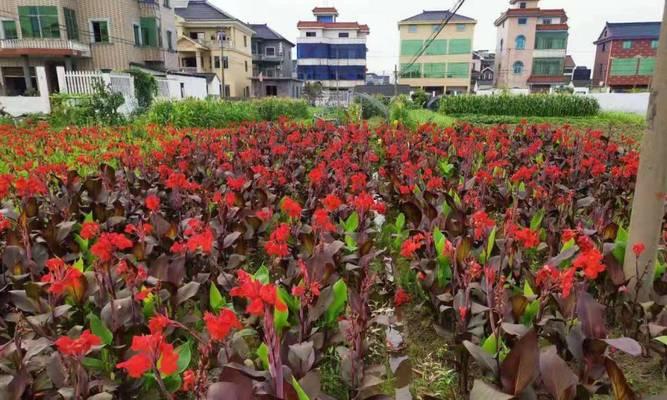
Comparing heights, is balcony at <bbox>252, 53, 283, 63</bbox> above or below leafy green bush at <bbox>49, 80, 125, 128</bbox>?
above

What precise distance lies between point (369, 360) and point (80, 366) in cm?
139

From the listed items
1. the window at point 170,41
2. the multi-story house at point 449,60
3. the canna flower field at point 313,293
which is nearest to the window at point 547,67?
the multi-story house at point 449,60

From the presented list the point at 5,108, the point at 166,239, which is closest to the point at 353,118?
the point at 166,239

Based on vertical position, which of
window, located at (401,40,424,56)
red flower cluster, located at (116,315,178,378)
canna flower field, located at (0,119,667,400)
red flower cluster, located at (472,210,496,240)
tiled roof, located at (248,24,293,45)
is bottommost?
canna flower field, located at (0,119,667,400)

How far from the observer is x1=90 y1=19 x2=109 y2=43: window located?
2411cm

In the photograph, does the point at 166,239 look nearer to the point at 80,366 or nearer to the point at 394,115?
the point at 80,366

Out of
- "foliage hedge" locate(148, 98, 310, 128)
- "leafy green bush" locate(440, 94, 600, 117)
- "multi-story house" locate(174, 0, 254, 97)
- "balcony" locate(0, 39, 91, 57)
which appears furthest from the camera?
"multi-story house" locate(174, 0, 254, 97)

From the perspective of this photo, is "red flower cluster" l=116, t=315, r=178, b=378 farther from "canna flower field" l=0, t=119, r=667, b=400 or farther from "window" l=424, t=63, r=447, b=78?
"window" l=424, t=63, r=447, b=78

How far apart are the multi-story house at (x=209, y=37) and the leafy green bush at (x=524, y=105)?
22424 millimetres

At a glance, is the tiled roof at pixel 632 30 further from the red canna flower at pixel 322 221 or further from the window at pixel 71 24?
the red canna flower at pixel 322 221

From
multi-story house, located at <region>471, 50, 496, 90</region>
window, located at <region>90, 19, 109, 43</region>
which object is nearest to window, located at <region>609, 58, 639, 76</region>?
multi-story house, located at <region>471, 50, 496, 90</region>

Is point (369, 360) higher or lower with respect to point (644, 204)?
lower

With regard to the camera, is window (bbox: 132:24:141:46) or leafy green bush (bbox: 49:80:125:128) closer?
leafy green bush (bbox: 49:80:125:128)

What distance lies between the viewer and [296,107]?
758 inches
